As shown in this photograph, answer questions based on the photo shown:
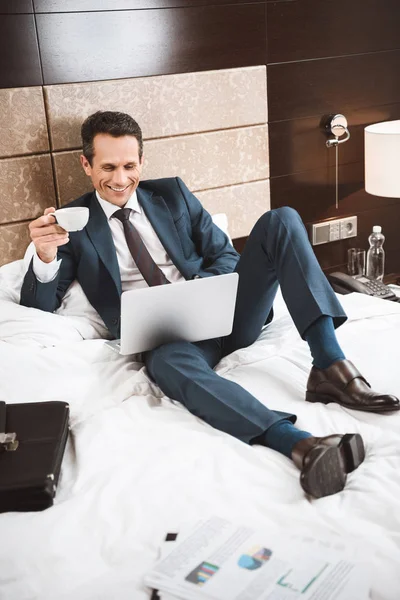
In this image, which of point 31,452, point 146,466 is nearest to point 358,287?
point 146,466

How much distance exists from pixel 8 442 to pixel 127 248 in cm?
91

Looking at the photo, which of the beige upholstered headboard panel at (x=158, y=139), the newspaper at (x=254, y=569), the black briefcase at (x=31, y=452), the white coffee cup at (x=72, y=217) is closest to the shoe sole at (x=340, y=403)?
the newspaper at (x=254, y=569)

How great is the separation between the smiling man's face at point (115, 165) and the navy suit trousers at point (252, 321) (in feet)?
1.52

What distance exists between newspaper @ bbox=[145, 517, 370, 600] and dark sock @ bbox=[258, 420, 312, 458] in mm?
305

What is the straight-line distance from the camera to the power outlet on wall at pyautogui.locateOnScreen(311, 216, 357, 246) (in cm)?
313

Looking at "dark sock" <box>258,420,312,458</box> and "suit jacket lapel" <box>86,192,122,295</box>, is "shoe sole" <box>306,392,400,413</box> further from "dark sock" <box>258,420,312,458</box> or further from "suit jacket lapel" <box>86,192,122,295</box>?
"suit jacket lapel" <box>86,192,122,295</box>

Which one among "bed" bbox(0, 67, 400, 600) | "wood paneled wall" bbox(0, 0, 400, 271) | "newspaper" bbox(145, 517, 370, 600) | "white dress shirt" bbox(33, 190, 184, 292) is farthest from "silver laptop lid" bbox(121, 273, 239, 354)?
"wood paneled wall" bbox(0, 0, 400, 271)

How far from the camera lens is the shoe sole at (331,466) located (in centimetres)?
142

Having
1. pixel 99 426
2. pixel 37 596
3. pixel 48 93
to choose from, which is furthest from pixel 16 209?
pixel 37 596

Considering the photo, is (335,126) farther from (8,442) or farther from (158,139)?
(8,442)

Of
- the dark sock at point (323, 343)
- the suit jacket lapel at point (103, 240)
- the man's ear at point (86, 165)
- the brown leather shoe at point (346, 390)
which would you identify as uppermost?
the man's ear at point (86, 165)

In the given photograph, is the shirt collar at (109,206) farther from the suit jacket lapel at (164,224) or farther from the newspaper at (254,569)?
the newspaper at (254,569)

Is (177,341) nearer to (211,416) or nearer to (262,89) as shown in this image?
(211,416)

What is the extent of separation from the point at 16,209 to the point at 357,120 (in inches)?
63.3
